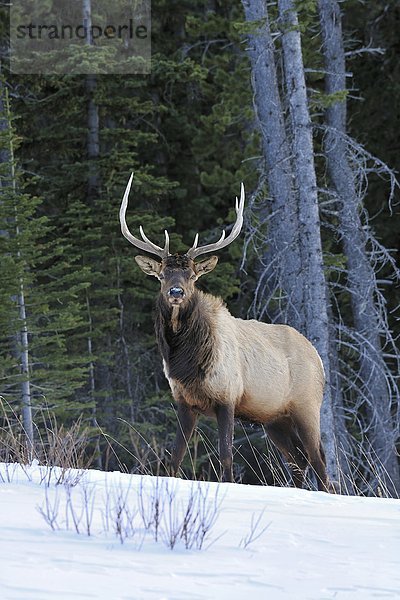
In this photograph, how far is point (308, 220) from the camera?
46.5ft

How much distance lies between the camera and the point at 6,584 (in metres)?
3.90

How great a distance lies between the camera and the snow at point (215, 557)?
13.2ft

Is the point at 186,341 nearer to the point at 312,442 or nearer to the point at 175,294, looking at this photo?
the point at 175,294

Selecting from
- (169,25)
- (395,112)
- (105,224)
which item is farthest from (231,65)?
(105,224)

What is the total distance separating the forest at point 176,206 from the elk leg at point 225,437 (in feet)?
19.6

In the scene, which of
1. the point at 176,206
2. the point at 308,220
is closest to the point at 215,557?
the point at 308,220

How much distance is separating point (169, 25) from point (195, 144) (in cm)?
381

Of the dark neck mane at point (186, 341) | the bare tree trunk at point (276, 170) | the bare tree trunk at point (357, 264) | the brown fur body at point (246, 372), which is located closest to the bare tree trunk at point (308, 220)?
the bare tree trunk at point (276, 170)

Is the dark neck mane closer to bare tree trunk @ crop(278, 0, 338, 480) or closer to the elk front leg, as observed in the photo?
the elk front leg

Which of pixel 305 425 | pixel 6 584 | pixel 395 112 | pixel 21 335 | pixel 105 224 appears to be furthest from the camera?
pixel 395 112

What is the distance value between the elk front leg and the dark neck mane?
0.26m

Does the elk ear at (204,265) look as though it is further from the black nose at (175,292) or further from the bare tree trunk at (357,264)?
the bare tree trunk at (357,264)

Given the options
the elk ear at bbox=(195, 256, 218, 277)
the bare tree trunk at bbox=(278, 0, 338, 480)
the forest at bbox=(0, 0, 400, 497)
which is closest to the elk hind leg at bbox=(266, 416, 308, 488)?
the elk ear at bbox=(195, 256, 218, 277)

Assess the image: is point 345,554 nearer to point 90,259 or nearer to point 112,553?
point 112,553
